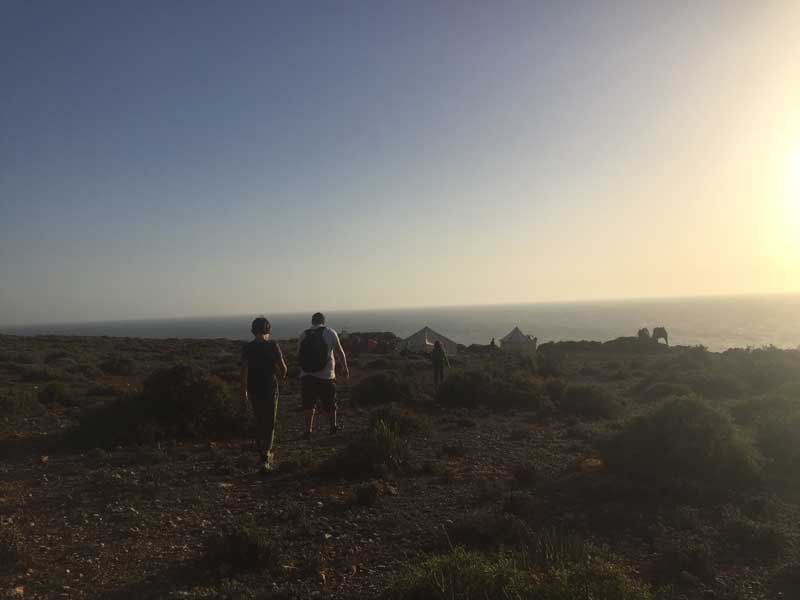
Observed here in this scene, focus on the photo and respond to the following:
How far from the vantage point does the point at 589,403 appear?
43.6 ft

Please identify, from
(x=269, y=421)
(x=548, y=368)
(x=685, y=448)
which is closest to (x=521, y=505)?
(x=685, y=448)

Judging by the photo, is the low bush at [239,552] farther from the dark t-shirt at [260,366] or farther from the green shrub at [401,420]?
the green shrub at [401,420]

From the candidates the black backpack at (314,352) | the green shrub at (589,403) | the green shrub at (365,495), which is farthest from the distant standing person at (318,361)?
the green shrub at (589,403)

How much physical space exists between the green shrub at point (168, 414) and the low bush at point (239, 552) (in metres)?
4.60

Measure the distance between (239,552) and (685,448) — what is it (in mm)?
5726

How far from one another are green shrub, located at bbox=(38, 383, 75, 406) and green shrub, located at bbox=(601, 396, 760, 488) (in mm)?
12886

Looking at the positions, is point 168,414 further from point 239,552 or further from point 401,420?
point 239,552

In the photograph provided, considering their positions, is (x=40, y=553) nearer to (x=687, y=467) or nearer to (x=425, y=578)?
(x=425, y=578)

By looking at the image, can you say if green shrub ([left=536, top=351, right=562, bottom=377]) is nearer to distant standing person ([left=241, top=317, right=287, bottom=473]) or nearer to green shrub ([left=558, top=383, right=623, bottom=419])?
green shrub ([left=558, top=383, right=623, bottom=419])

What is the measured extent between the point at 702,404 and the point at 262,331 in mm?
6288

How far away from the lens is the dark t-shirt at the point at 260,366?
23.5ft

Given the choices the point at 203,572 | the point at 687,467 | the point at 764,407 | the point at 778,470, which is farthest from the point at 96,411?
the point at 764,407

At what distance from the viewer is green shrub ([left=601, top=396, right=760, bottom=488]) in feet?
22.2

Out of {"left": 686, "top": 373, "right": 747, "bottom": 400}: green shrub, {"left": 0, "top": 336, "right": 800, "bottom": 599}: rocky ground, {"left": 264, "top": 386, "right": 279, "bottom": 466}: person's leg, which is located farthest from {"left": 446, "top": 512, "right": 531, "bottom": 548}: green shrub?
{"left": 686, "top": 373, "right": 747, "bottom": 400}: green shrub
